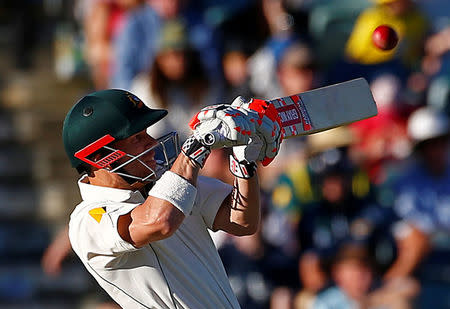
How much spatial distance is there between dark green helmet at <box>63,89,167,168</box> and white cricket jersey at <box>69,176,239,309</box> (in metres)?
0.18

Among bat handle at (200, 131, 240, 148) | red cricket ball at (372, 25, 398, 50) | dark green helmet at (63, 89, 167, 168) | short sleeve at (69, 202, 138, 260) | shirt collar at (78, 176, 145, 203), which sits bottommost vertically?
short sleeve at (69, 202, 138, 260)

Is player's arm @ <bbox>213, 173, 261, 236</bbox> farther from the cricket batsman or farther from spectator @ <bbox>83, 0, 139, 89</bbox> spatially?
spectator @ <bbox>83, 0, 139, 89</bbox>

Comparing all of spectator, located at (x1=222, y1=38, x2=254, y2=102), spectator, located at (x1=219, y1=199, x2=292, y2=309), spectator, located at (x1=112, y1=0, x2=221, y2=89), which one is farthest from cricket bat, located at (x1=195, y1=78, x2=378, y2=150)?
spectator, located at (x1=112, y1=0, x2=221, y2=89)

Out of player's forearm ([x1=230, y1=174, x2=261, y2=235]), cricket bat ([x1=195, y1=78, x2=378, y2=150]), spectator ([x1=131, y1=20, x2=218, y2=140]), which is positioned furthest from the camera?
spectator ([x1=131, y1=20, x2=218, y2=140])

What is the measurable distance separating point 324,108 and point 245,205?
482 millimetres

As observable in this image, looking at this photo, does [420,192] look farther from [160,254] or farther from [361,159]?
[160,254]

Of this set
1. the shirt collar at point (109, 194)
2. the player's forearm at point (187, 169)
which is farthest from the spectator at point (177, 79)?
the player's forearm at point (187, 169)

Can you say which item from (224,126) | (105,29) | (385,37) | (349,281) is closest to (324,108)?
(385,37)

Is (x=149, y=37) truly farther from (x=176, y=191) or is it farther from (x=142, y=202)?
(x=176, y=191)

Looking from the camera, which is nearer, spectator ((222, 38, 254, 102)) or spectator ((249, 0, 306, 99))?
spectator ((249, 0, 306, 99))

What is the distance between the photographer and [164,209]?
2787 mm

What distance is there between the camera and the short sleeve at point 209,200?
125 inches

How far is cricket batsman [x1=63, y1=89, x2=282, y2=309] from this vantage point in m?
2.93

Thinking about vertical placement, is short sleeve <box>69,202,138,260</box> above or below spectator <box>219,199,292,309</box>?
above
